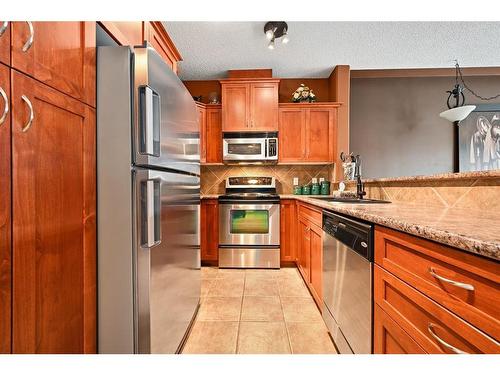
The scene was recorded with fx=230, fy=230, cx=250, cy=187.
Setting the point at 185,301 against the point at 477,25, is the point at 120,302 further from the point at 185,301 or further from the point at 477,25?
the point at 477,25

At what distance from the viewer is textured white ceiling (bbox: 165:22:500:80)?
2617 millimetres

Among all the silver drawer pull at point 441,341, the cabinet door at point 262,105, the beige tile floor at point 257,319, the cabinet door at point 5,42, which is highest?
the cabinet door at point 262,105

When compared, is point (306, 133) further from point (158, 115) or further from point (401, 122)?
point (158, 115)

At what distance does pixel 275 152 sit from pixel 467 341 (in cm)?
297

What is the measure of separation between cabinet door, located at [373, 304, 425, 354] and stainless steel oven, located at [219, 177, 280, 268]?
6.93 feet

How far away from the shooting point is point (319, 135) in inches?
138

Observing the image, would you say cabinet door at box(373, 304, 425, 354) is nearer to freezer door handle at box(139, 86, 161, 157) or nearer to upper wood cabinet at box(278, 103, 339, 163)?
freezer door handle at box(139, 86, 161, 157)

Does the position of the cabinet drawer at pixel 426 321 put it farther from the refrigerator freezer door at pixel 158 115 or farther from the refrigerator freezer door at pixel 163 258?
the refrigerator freezer door at pixel 158 115

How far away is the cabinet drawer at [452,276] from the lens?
506mm

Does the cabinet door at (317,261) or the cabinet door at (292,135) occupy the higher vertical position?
the cabinet door at (292,135)

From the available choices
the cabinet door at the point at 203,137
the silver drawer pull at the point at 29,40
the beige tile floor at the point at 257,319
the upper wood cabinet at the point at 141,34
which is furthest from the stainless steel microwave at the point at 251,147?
the silver drawer pull at the point at 29,40

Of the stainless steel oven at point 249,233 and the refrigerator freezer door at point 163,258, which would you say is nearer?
the refrigerator freezer door at point 163,258

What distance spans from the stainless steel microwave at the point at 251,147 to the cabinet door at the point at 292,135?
17cm
